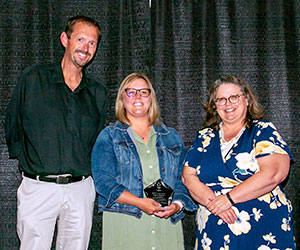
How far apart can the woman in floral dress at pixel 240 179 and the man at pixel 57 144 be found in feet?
2.27

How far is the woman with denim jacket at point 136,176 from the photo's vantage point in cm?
201

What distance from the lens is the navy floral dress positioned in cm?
194

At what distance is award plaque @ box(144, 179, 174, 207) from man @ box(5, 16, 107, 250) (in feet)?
1.69

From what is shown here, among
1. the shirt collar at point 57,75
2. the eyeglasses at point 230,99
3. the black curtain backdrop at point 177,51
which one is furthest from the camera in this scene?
the black curtain backdrop at point 177,51

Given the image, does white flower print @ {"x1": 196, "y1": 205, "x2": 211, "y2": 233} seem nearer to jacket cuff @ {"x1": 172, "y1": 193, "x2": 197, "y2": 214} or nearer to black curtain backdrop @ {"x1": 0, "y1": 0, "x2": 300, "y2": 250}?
jacket cuff @ {"x1": 172, "y1": 193, "x2": 197, "y2": 214}

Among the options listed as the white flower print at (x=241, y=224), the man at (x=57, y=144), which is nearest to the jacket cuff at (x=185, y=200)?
the white flower print at (x=241, y=224)

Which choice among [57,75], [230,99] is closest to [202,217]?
[230,99]

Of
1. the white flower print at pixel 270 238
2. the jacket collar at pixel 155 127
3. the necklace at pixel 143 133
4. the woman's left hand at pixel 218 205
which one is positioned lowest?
the white flower print at pixel 270 238

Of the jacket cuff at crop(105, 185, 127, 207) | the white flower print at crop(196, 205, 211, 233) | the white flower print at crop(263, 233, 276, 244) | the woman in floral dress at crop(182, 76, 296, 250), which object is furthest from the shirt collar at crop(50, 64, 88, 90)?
the white flower print at crop(263, 233, 276, 244)

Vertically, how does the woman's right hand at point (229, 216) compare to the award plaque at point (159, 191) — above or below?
below

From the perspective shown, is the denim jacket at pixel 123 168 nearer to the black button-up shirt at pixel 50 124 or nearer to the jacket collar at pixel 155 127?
the jacket collar at pixel 155 127

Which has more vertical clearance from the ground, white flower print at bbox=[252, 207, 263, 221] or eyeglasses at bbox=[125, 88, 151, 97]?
eyeglasses at bbox=[125, 88, 151, 97]

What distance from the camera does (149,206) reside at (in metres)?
1.96

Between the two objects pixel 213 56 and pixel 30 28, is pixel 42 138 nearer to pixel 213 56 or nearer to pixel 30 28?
pixel 30 28
